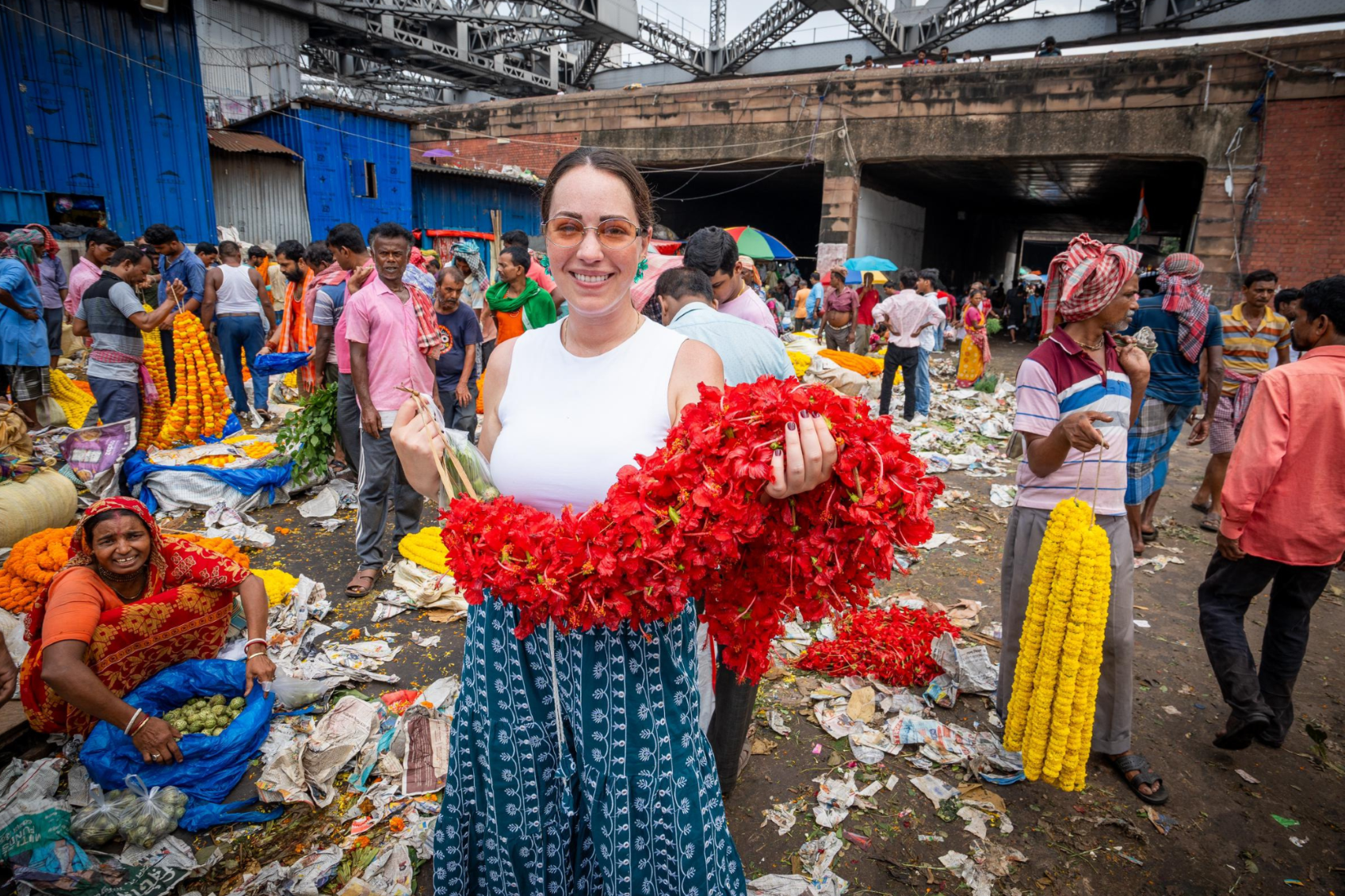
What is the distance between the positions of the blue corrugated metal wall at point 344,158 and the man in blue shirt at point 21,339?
10494 millimetres

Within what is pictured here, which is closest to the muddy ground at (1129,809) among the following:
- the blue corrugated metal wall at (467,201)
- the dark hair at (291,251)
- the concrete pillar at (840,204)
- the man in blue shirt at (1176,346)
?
the man in blue shirt at (1176,346)

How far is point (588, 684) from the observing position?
158 cm

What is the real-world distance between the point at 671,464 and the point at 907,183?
67.9 feet

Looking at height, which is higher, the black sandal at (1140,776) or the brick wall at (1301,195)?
the brick wall at (1301,195)

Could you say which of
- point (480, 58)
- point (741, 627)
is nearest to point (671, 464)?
point (741, 627)

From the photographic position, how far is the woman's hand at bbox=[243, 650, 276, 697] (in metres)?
3.24

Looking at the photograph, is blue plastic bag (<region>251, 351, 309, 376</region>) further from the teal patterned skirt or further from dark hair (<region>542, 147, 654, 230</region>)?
the teal patterned skirt

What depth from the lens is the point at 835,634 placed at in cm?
434

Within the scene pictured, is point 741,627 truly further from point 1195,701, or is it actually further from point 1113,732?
point 1195,701

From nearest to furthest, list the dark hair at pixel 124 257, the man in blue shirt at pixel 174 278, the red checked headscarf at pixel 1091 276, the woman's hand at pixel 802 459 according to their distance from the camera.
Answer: the woman's hand at pixel 802 459 < the red checked headscarf at pixel 1091 276 < the dark hair at pixel 124 257 < the man in blue shirt at pixel 174 278

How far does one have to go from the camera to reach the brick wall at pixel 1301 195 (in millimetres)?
11716

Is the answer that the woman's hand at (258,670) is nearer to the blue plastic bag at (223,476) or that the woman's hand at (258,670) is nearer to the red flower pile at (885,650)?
the red flower pile at (885,650)

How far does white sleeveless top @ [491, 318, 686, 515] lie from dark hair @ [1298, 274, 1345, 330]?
3111 mm

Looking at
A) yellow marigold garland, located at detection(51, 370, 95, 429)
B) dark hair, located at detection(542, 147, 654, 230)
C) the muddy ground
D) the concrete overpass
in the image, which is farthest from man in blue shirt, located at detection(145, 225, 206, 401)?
the concrete overpass
